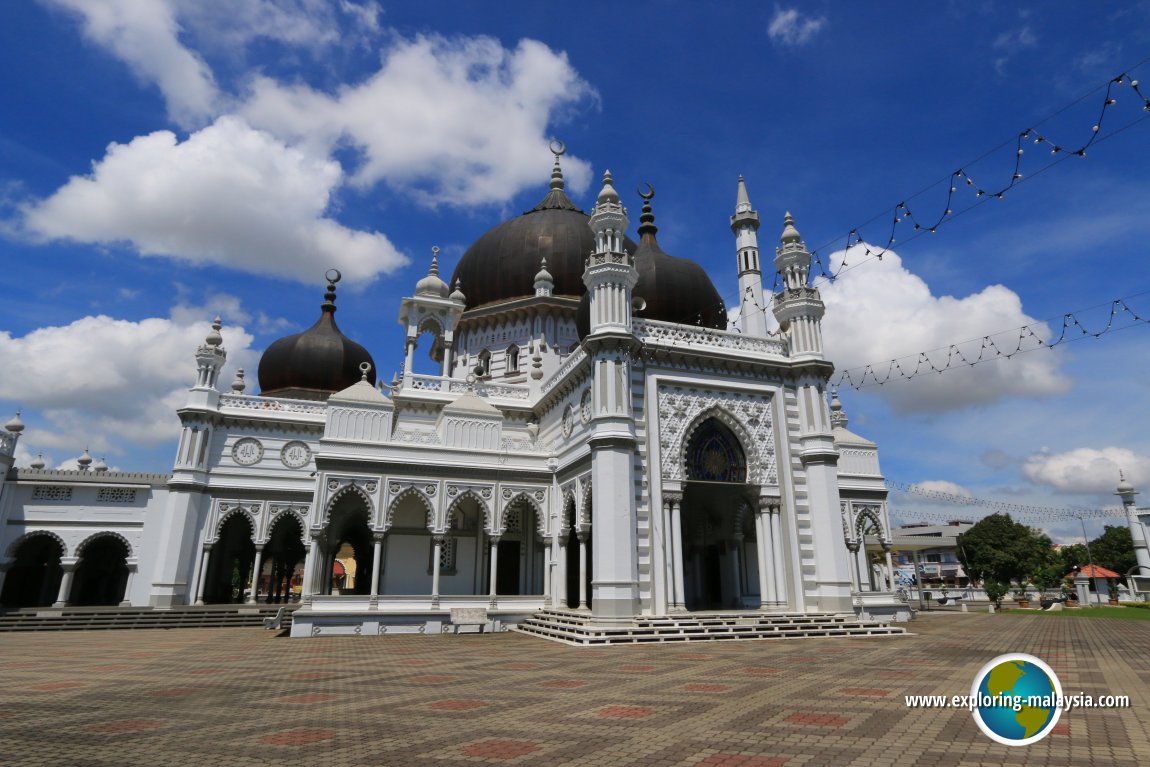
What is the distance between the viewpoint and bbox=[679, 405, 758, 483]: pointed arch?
71.1ft

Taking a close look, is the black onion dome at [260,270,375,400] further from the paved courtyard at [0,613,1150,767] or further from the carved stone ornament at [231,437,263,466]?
the paved courtyard at [0,613,1150,767]

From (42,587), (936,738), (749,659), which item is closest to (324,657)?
(749,659)

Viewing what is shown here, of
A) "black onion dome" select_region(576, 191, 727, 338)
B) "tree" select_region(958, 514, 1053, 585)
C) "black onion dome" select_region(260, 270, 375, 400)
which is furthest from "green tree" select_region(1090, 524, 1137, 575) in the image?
"black onion dome" select_region(260, 270, 375, 400)

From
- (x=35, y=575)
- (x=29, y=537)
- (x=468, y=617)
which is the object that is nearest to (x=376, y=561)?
(x=468, y=617)

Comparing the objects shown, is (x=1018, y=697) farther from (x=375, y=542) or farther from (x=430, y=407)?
(x=430, y=407)

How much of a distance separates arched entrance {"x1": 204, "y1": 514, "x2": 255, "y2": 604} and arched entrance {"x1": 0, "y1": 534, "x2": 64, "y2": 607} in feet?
20.7

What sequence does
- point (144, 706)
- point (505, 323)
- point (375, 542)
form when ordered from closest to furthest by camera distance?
point (144, 706) < point (375, 542) < point (505, 323)

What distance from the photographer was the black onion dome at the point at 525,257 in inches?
1324

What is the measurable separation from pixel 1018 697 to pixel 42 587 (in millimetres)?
36574

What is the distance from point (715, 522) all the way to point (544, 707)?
17.8 m

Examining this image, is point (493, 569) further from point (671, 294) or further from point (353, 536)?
point (671, 294)

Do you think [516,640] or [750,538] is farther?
[750,538]

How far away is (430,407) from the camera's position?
28078 millimetres

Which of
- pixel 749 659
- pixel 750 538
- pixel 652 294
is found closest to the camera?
pixel 749 659
